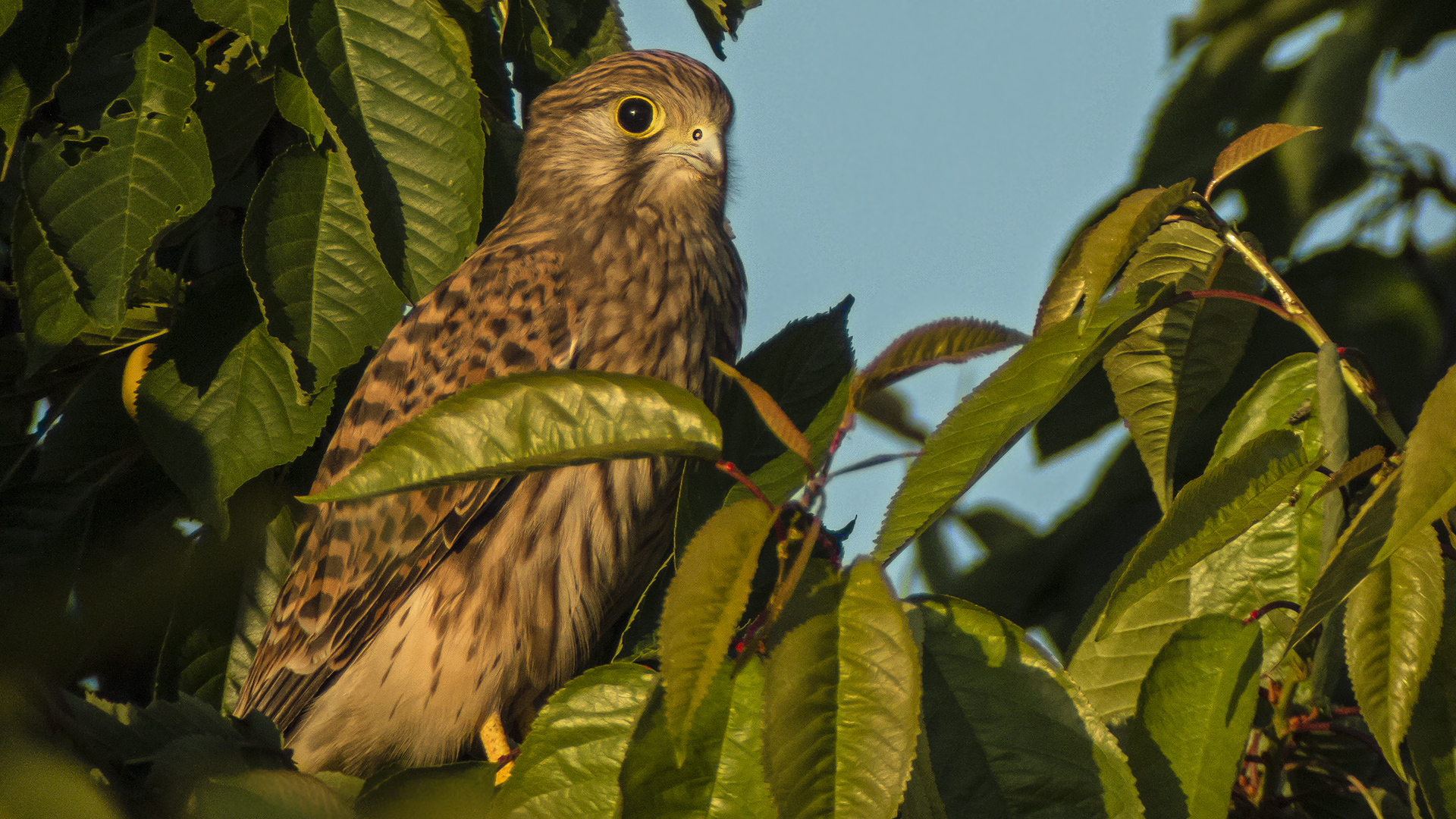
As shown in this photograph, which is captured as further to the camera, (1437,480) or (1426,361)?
(1426,361)

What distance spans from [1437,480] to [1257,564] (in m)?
0.46

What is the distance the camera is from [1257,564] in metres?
1.48

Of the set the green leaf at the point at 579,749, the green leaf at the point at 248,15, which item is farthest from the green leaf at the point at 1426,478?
the green leaf at the point at 248,15

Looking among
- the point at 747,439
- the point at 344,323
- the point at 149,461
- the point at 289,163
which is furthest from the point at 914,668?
the point at 149,461

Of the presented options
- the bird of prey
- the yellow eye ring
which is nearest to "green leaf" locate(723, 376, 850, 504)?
the bird of prey

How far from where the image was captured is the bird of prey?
8.50 feet

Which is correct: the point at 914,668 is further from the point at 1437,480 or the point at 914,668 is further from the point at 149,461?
the point at 149,461

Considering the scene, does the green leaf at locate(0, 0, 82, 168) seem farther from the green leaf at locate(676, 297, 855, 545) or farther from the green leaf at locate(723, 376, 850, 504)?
the green leaf at locate(723, 376, 850, 504)

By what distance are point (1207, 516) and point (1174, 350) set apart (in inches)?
15.9

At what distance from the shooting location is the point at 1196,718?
1278 mm


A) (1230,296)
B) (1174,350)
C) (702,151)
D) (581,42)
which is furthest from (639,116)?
(1230,296)

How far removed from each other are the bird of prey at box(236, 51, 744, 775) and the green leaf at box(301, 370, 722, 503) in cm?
136

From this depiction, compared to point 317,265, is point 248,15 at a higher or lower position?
higher

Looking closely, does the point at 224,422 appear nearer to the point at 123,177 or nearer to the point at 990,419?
the point at 123,177
